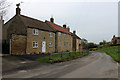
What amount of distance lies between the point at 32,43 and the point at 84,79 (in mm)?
15998

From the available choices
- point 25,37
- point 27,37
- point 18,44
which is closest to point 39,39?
point 27,37

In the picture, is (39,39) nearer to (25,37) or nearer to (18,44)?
(25,37)

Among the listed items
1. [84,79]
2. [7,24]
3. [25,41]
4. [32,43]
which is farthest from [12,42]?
[84,79]

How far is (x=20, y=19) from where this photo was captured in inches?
827

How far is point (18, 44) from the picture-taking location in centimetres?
1806

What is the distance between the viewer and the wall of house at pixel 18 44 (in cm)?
1727

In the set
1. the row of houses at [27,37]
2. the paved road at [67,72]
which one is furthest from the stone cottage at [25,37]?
the paved road at [67,72]

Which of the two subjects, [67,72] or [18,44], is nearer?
[67,72]

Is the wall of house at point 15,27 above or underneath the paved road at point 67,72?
above

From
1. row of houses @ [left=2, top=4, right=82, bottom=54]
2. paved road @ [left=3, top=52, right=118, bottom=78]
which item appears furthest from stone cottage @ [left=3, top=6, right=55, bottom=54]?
paved road @ [left=3, top=52, right=118, bottom=78]

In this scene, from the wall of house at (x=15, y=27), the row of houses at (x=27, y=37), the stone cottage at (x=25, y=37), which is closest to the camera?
the stone cottage at (x=25, y=37)

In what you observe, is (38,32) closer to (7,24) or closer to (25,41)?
(25,41)

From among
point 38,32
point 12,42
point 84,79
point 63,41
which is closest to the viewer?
point 84,79

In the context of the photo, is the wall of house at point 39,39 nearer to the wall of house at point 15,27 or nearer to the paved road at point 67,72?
the wall of house at point 15,27
